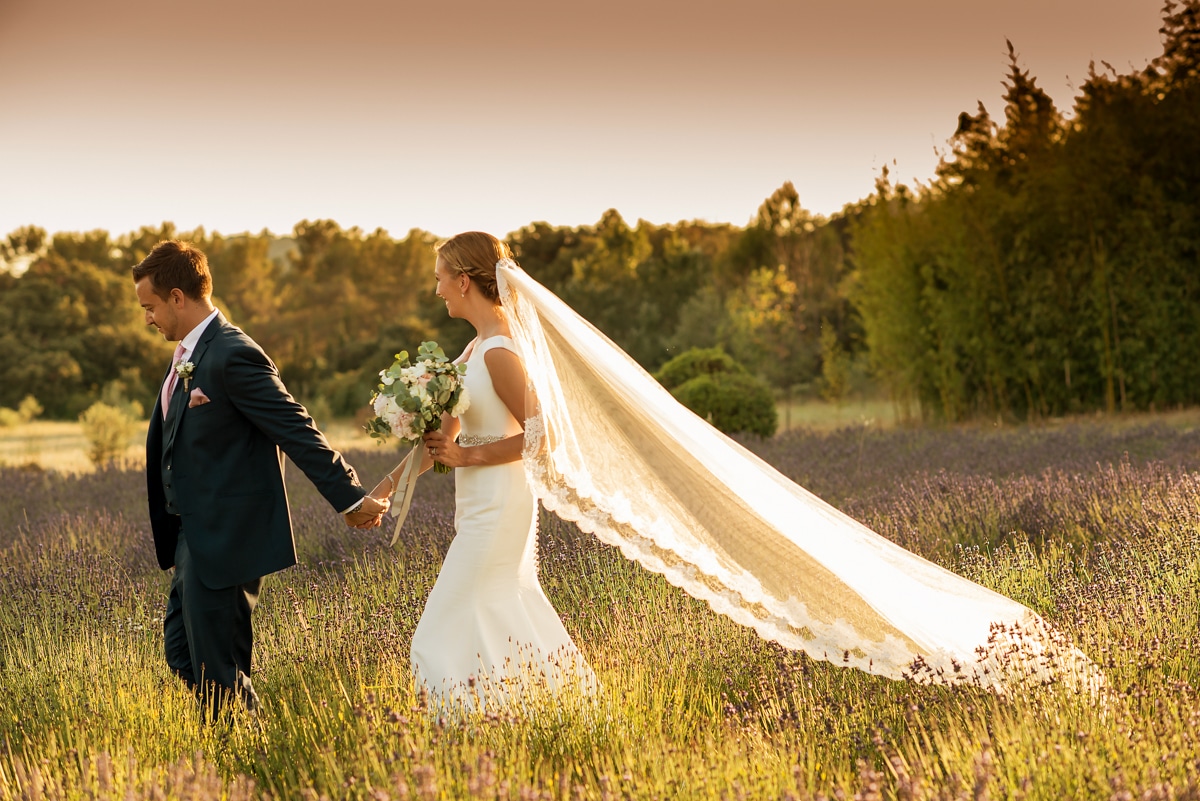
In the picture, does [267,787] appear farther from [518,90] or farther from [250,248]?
[250,248]

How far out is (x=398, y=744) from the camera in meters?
2.46

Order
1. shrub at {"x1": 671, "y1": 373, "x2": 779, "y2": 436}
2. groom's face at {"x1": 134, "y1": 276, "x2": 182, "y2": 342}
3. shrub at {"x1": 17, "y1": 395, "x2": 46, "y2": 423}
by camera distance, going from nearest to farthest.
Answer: groom's face at {"x1": 134, "y1": 276, "x2": 182, "y2": 342} < shrub at {"x1": 671, "y1": 373, "x2": 779, "y2": 436} < shrub at {"x1": 17, "y1": 395, "x2": 46, "y2": 423}

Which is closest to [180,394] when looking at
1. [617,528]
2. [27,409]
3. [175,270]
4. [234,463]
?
[234,463]

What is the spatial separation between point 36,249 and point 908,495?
44137 mm

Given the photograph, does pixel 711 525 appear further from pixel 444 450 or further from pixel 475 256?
pixel 475 256

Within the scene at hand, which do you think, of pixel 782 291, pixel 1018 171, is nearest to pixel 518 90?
pixel 1018 171

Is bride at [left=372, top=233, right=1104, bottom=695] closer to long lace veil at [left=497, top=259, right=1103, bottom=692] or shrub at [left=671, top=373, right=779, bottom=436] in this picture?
long lace veil at [left=497, top=259, right=1103, bottom=692]

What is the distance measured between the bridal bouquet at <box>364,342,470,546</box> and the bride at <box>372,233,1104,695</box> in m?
0.10

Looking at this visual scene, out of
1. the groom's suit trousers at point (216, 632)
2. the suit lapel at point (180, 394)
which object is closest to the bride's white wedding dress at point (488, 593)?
the groom's suit trousers at point (216, 632)

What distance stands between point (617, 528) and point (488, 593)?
0.49 metres

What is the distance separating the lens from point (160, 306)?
3410mm

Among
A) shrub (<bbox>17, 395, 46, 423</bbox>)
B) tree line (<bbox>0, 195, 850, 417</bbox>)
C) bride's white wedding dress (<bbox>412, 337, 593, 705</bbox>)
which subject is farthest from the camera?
tree line (<bbox>0, 195, 850, 417</bbox>)

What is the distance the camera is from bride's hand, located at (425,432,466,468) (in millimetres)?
3273

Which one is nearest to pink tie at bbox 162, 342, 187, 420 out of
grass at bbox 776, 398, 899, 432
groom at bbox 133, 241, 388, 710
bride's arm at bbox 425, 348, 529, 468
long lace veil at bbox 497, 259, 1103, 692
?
groom at bbox 133, 241, 388, 710
